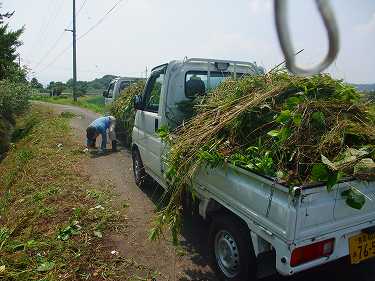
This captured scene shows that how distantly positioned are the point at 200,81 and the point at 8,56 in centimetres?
2285

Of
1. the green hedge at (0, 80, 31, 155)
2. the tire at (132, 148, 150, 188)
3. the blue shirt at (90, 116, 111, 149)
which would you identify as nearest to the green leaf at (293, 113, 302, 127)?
the tire at (132, 148, 150, 188)

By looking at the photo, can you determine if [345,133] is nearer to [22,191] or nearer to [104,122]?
[22,191]

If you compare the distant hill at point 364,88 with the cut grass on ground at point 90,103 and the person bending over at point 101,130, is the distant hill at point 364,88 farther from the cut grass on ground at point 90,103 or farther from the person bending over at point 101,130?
the cut grass on ground at point 90,103

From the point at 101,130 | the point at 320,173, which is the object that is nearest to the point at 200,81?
the point at 320,173

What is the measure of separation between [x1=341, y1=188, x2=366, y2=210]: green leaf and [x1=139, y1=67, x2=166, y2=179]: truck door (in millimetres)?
2929

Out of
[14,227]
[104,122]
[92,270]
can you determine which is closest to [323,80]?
[92,270]

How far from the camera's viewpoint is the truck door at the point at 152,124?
5.42 meters

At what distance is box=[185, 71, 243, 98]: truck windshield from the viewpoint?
5.41m

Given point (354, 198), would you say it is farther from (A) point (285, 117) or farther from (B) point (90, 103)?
(B) point (90, 103)

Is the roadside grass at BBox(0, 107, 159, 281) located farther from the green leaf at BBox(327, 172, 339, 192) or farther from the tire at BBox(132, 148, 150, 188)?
the green leaf at BBox(327, 172, 339, 192)

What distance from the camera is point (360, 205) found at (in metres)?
2.65

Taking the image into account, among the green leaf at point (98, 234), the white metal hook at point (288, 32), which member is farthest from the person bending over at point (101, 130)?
the white metal hook at point (288, 32)

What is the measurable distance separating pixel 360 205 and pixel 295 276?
1.40m

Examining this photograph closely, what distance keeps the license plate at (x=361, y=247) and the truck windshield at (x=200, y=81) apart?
3059 mm
